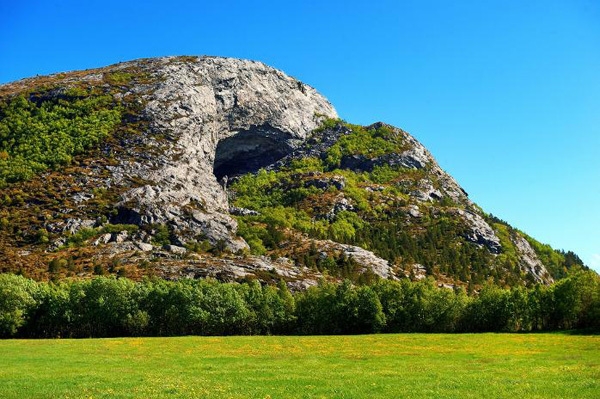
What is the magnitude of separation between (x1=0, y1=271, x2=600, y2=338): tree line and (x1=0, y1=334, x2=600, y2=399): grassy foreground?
28.1 meters

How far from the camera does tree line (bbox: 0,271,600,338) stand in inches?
4016

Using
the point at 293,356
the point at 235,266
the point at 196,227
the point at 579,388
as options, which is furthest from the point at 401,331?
the point at 196,227

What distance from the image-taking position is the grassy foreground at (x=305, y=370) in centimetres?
3103

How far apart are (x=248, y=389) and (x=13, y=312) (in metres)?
82.5

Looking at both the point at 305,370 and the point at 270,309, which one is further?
the point at 270,309

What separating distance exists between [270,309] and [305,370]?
69047 mm

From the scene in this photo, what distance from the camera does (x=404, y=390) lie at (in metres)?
31.6

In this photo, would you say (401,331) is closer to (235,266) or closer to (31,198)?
(235,266)

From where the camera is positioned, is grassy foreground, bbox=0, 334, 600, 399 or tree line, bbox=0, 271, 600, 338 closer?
grassy foreground, bbox=0, 334, 600, 399

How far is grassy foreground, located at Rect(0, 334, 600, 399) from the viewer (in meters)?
31.0

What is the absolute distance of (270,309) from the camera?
112m

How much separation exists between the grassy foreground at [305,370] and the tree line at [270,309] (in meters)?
28.1

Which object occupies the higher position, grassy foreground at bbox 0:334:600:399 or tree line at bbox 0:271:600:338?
tree line at bbox 0:271:600:338

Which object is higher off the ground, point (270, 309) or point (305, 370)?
point (270, 309)
